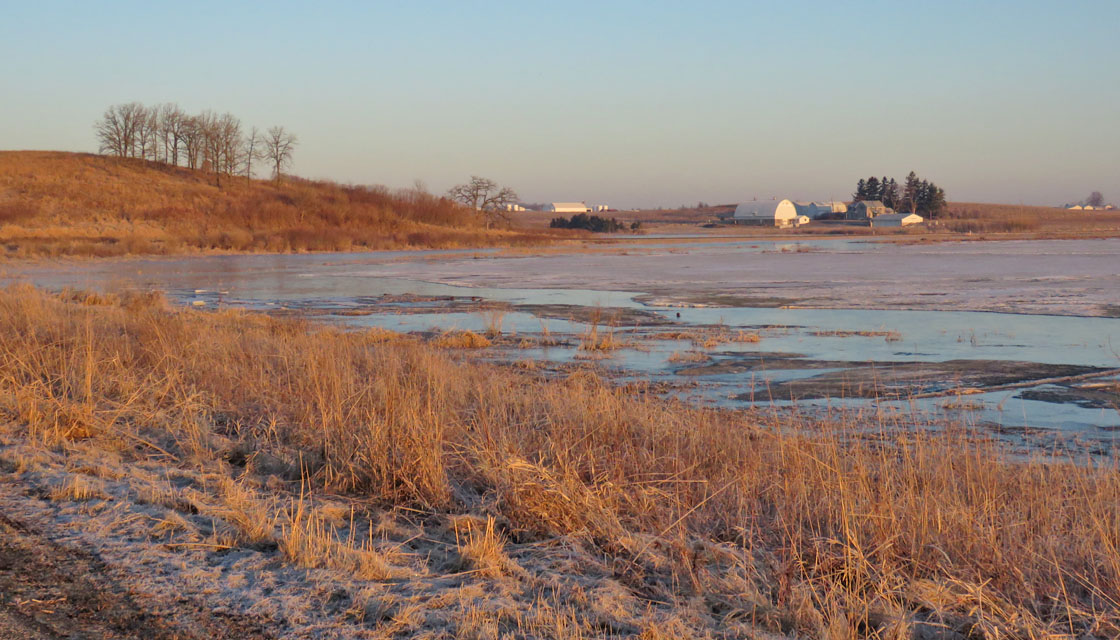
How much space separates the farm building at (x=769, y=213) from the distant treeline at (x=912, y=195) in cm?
1490

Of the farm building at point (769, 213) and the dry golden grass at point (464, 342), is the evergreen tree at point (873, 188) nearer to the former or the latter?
the farm building at point (769, 213)

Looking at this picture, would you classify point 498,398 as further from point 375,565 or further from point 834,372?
point 834,372

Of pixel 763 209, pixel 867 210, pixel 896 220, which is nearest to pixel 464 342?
pixel 896 220

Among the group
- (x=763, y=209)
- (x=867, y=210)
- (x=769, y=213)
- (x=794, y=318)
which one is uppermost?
(x=763, y=209)

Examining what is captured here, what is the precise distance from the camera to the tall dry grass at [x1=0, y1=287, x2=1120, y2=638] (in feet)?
13.7

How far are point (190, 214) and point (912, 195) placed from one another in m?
112

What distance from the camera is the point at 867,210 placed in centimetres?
13188

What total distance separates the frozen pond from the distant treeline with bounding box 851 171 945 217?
10235 cm

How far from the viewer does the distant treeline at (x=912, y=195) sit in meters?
138

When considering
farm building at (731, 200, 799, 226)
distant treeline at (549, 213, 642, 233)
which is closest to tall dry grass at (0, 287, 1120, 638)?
distant treeline at (549, 213, 642, 233)

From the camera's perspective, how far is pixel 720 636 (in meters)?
3.76

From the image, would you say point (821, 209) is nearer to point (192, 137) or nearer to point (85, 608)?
point (192, 137)

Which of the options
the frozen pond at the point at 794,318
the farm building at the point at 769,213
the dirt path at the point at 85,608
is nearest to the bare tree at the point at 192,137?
the frozen pond at the point at 794,318

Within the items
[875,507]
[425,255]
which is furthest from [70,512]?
[425,255]
